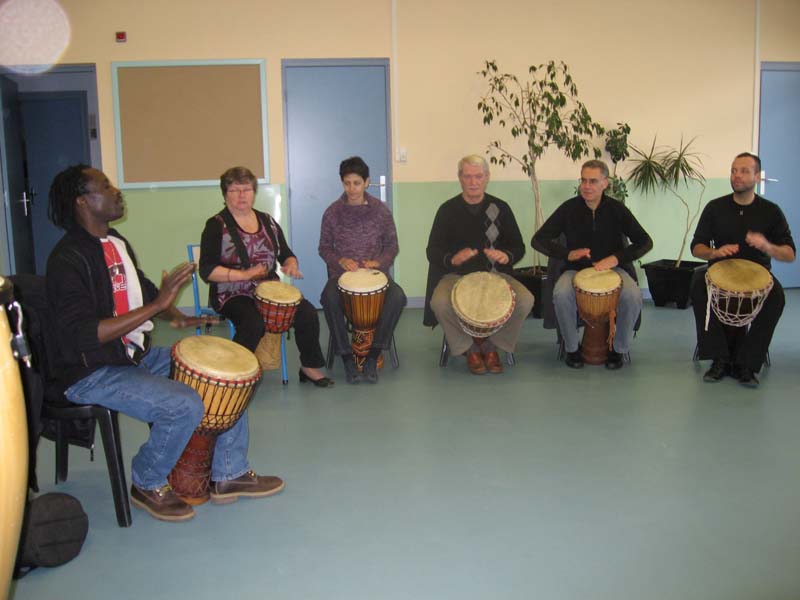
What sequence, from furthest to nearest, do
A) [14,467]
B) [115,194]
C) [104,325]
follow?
1. [115,194]
2. [104,325]
3. [14,467]

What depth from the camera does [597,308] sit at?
14.4 feet

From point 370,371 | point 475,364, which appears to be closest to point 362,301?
point 370,371

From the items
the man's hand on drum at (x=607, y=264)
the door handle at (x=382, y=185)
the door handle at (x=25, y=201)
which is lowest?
the man's hand on drum at (x=607, y=264)

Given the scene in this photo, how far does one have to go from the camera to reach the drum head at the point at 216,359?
252 cm

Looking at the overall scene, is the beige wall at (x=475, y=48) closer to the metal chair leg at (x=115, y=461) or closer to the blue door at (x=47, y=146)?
the blue door at (x=47, y=146)

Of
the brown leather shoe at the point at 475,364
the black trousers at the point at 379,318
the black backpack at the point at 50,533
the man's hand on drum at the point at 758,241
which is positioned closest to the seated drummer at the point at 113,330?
the black backpack at the point at 50,533

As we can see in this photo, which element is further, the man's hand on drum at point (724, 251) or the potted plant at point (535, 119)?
the potted plant at point (535, 119)

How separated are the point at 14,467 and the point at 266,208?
5.43m

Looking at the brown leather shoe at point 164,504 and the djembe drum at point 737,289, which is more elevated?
the djembe drum at point 737,289

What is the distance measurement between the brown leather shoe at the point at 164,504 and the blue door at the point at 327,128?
14.3 feet

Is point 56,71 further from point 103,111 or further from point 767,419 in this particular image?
point 767,419

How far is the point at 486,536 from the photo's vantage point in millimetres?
2416

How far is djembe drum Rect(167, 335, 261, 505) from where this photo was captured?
8.27 ft

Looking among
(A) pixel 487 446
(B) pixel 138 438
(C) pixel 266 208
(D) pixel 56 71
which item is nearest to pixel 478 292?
(A) pixel 487 446
